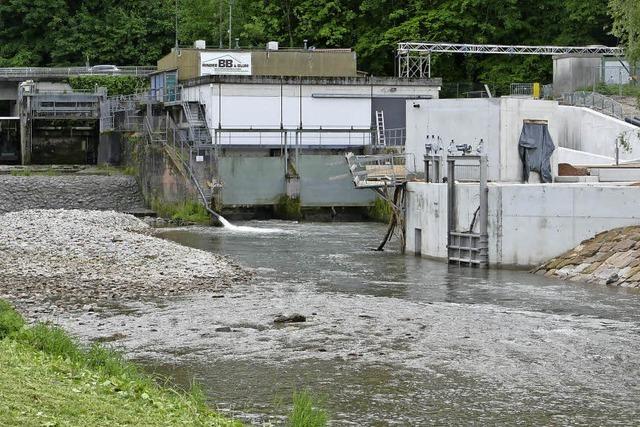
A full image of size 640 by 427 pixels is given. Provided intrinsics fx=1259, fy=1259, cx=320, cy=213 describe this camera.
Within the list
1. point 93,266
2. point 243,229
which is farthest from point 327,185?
point 93,266

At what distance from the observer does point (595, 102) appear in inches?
2100

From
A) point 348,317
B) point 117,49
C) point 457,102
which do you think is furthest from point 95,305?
point 117,49

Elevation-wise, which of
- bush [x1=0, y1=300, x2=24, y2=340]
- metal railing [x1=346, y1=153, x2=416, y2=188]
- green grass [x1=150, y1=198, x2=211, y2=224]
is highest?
metal railing [x1=346, y1=153, x2=416, y2=188]

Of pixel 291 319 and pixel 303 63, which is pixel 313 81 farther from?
pixel 291 319

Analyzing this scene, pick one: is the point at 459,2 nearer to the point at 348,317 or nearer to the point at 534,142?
the point at 534,142

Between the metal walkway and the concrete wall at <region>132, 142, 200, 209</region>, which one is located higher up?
the metal walkway

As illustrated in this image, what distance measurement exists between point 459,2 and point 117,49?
85.8ft

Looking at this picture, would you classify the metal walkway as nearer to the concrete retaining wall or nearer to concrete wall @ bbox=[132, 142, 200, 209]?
concrete wall @ bbox=[132, 142, 200, 209]

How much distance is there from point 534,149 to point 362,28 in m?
34.2

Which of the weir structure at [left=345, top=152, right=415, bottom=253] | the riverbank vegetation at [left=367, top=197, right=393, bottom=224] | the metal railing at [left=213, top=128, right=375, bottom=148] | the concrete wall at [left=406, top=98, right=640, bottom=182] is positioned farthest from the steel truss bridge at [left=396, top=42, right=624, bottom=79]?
the weir structure at [left=345, top=152, right=415, bottom=253]

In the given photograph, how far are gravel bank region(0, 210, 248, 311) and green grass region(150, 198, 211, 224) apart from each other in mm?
8166

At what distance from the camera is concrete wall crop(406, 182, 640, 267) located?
108 feet

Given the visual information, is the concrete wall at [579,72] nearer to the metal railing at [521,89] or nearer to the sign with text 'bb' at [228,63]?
the metal railing at [521,89]

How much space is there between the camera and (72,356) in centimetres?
1702
